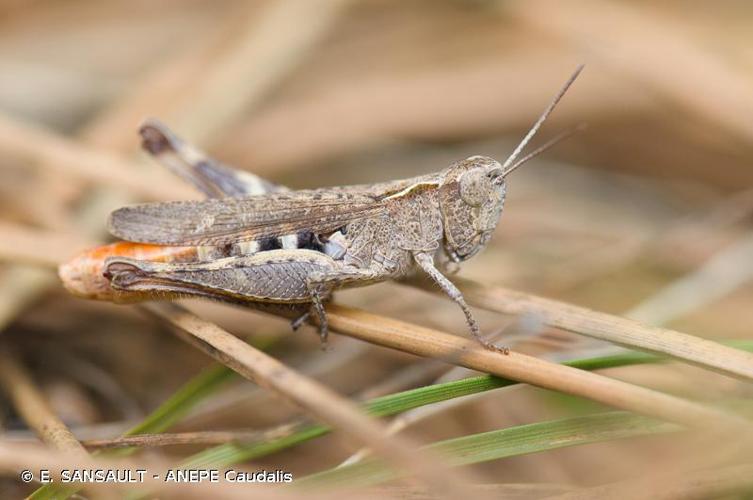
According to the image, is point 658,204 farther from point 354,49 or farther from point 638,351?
point 638,351

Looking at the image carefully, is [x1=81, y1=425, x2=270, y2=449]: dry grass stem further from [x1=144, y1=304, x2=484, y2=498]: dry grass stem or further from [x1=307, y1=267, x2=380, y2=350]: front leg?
[x1=307, y1=267, x2=380, y2=350]: front leg

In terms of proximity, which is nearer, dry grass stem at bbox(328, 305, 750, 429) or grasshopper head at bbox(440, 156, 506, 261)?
dry grass stem at bbox(328, 305, 750, 429)

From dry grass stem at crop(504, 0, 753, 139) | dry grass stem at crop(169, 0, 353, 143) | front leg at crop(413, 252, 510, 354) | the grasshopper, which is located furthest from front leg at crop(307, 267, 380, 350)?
dry grass stem at crop(504, 0, 753, 139)

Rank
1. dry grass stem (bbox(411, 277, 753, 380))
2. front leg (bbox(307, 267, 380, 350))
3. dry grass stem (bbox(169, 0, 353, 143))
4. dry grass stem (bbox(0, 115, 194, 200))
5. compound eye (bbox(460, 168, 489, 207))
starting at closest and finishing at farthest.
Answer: dry grass stem (bbox(411, 277, 753, 380)) → front leg (bbox(307, 267, 380, 350)) → compound eye (bbox(460, 168, 489, 207)) → dry grass stem (bbox(0, 115, 194, 200)) → dry grass stem (bbox(169, 0, 353, 143))

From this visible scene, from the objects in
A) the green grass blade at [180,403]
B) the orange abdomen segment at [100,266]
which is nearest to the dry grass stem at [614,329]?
the green grass blade at [180,403]

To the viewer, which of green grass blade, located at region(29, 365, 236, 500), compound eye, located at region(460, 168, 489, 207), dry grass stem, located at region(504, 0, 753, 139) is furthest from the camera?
dry grass stem, located at region(504, 0, 753, 139)

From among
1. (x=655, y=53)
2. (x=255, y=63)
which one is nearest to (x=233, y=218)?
(x=255, y=63)
